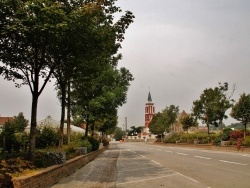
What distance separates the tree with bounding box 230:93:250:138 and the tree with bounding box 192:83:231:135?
8.72 meters

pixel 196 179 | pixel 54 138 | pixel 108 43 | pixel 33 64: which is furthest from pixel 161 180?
pixel 54 138

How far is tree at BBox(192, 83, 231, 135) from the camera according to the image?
49438mm

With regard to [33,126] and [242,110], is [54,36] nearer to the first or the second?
[33,126]

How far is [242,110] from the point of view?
130ft

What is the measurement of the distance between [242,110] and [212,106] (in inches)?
419

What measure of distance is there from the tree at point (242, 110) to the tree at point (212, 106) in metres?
8.72

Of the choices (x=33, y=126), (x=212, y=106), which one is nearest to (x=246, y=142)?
(x=212, y=106)

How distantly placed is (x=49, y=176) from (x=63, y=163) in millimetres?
3020

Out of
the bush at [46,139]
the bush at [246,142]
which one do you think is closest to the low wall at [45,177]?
the bush at [46,139]

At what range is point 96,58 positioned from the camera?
16031 millimetres

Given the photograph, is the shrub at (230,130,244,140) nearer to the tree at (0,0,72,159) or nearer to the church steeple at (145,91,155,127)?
the tree at (0,0,72,159)

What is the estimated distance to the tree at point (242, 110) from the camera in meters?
39.4

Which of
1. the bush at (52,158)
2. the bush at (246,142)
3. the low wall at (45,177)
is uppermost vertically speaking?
the bush at (246,142)

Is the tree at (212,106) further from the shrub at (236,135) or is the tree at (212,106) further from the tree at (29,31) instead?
the tree at (29,31)
